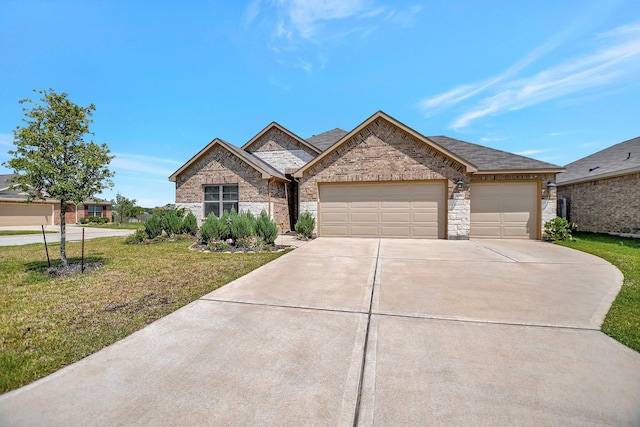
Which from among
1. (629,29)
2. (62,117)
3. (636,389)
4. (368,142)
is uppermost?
(629,29)

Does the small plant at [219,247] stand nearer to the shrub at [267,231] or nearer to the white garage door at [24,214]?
the shrub at [267,231]

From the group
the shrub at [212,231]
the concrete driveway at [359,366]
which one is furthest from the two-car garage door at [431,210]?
the concrete driveway at [359,366]

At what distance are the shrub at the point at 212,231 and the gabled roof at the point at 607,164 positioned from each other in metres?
17.4

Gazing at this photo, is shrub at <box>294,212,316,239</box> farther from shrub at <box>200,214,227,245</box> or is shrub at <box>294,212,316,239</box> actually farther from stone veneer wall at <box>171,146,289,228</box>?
shrub at <box>200,214,227,245</box>

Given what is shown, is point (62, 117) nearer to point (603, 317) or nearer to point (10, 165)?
point (10, 165)

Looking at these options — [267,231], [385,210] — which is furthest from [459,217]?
[267,231]

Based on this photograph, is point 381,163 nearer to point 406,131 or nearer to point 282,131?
point 406,131

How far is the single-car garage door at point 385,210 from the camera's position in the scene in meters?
11.6

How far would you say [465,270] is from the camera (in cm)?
597

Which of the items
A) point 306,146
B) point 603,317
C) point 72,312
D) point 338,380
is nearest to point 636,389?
point 603,317

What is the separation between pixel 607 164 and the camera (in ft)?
47.0

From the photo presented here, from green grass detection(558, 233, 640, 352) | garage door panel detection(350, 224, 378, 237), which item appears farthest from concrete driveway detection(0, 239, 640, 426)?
garage door panel detection(350, 224, 378, 237)

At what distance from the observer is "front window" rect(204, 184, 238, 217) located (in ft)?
46.5

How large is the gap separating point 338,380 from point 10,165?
7853mm
